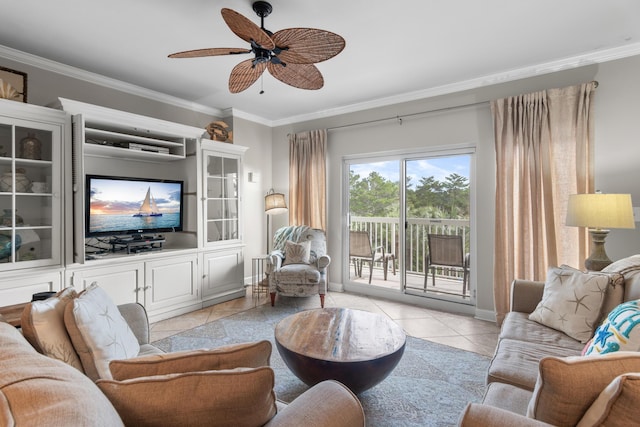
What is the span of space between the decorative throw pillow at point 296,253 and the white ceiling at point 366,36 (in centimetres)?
187

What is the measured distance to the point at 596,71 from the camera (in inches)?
115

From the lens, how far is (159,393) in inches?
→ 29.9

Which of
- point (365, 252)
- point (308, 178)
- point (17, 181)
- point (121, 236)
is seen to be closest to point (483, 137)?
point (365, 252)

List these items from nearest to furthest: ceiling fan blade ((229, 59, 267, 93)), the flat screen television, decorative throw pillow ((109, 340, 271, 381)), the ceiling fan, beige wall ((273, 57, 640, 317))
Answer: decorative throw pillow ((109, 340, 271, 381)) < the ceiling fan < ceiling fan blade ((229, 59, 267, 93)) < beige wall ((273, 57, 640, 317)) < the flat screen television

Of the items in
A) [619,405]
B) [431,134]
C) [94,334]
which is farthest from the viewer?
[431,134]

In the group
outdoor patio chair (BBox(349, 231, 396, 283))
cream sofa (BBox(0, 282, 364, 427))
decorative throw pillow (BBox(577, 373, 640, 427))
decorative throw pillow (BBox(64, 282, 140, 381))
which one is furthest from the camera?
outdoor patio chair (BBox(349, 231, 396, 283))

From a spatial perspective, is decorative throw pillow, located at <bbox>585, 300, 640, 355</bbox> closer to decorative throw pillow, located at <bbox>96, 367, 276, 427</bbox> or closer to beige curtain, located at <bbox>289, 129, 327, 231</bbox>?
decorative throw pillow, located at <bbox>96, 367, 276, 427</bbox>

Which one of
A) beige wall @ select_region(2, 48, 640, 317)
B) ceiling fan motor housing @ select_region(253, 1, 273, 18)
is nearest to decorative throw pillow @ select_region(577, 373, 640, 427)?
ceiling fan motor housing @ select_region(253, 1, 273, 18)

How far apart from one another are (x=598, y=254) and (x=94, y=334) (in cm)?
326

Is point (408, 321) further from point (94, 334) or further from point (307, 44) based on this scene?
point (94, 334)

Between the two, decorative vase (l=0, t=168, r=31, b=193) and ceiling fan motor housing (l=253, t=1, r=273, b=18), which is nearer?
ceiling fan motor housing (l=253, t=1, r=273, b=18)

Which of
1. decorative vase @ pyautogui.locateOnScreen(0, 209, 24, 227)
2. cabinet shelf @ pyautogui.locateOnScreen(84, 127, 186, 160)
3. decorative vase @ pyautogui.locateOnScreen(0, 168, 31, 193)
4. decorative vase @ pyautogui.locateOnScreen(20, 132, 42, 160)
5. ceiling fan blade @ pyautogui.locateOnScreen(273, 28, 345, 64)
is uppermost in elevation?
ceiling fan blade @ pyautogui.locateOnScreen(273, 28, 345, 64)

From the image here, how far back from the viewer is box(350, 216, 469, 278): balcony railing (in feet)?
12.7

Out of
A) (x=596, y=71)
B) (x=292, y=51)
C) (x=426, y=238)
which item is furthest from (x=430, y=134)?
(x=292, y=51)
